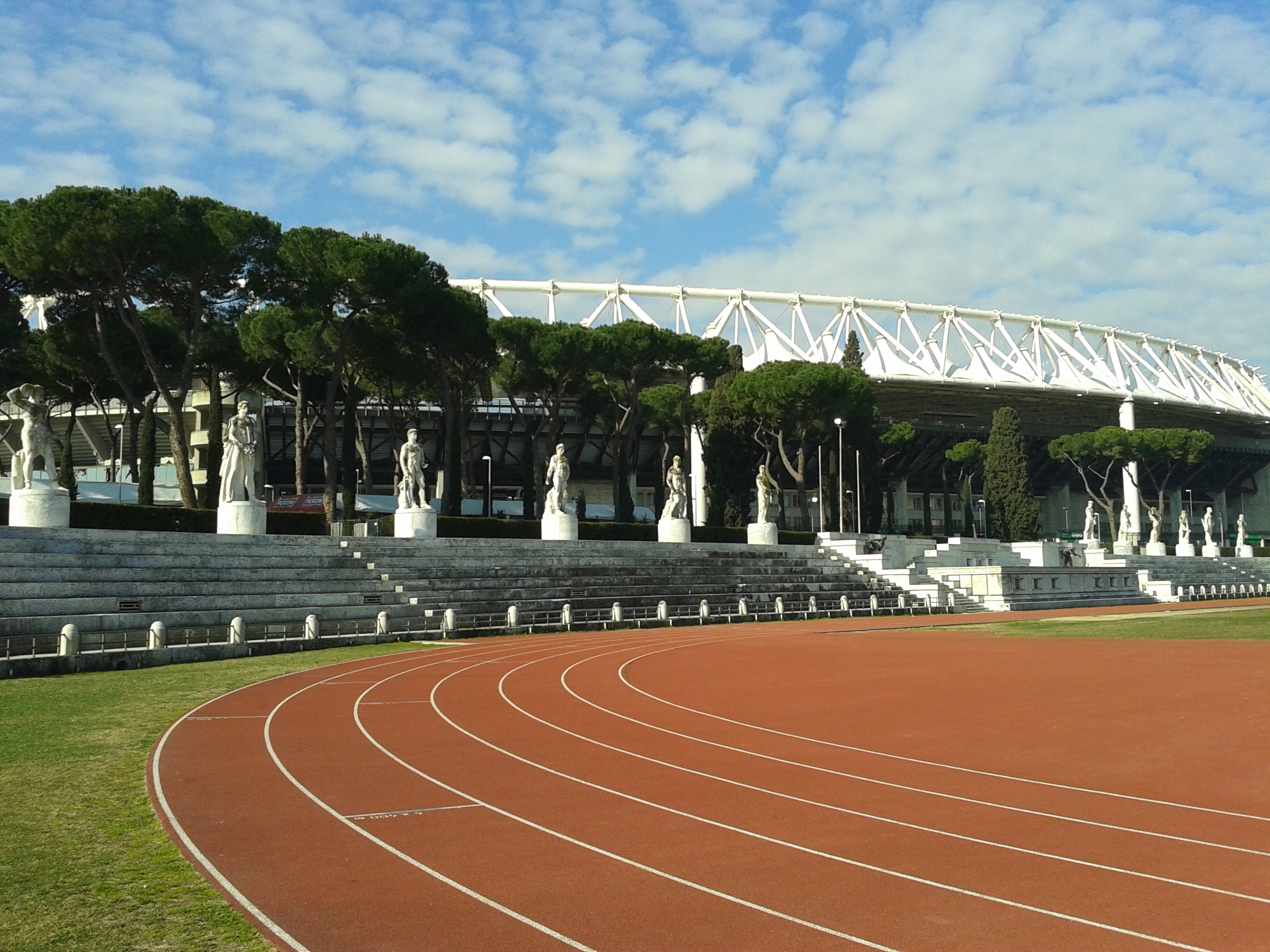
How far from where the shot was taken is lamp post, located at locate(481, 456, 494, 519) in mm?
64125

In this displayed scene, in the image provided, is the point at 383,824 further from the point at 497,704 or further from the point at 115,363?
the point at 115,363

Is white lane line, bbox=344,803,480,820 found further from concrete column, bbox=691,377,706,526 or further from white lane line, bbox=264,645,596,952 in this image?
concrete column, bbox=691,377,706,526

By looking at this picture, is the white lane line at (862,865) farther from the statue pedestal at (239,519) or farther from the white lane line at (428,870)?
the statue pedestal at (239,519)

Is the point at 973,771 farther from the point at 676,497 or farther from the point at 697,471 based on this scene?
the point at 697,471

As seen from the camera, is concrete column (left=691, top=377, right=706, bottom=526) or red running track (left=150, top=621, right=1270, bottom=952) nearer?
red running track (left=150, top=621, right=1270, bottom=952)

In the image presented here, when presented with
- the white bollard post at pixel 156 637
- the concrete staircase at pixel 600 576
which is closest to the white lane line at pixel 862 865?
the white bollard post at pixel 156 637

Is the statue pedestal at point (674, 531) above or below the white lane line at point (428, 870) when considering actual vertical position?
above

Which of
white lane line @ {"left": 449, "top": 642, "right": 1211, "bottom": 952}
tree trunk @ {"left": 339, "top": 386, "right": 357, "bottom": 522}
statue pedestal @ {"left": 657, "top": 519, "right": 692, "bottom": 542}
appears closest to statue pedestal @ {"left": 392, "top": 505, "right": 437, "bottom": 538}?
tree trunk @ {"left": 339, "top": 386, "right": 357, "bottom": 522}

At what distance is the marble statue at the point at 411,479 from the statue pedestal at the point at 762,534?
16562 mm

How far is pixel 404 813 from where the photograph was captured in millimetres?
8133

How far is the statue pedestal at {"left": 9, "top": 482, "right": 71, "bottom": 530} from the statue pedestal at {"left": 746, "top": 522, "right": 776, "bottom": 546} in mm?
28043

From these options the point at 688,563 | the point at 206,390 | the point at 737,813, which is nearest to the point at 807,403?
the point at 688,563

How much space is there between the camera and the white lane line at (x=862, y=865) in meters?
5.36

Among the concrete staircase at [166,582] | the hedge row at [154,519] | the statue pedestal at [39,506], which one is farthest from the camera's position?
the hedge row at [154,519]
